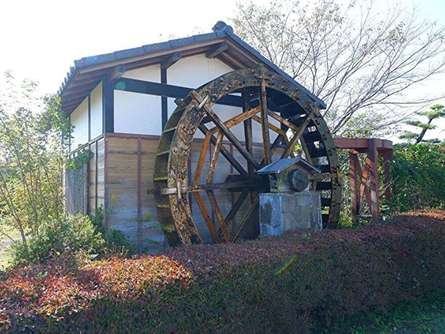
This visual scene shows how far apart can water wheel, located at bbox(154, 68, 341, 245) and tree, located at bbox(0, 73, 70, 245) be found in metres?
1.90

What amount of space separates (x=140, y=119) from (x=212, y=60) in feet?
6.81

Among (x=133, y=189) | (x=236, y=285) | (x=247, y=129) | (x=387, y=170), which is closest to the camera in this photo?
(x=236, y=285)

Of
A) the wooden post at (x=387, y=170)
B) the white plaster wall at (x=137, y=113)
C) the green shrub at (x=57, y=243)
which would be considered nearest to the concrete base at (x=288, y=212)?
the white plaster wall at (x=137, y=113)

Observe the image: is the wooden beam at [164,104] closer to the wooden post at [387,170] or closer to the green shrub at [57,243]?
the green shrub at [57,243]

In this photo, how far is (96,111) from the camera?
6555 millimetres

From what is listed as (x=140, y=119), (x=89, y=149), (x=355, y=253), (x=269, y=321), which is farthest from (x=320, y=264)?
(x=89, y=149)

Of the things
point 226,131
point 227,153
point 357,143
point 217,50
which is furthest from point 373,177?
point 217,50

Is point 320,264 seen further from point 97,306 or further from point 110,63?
point 110,63

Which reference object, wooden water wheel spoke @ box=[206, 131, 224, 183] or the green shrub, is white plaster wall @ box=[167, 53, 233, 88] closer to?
wooden water wheel spoke @ box=[206, 131, 224, 183]

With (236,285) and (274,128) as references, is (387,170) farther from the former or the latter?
(236,285)

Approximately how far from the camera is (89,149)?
6660 millimetres

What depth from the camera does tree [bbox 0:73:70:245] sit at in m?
5.59

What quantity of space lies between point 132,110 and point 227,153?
1773 millimetres

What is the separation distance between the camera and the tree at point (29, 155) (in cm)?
559
